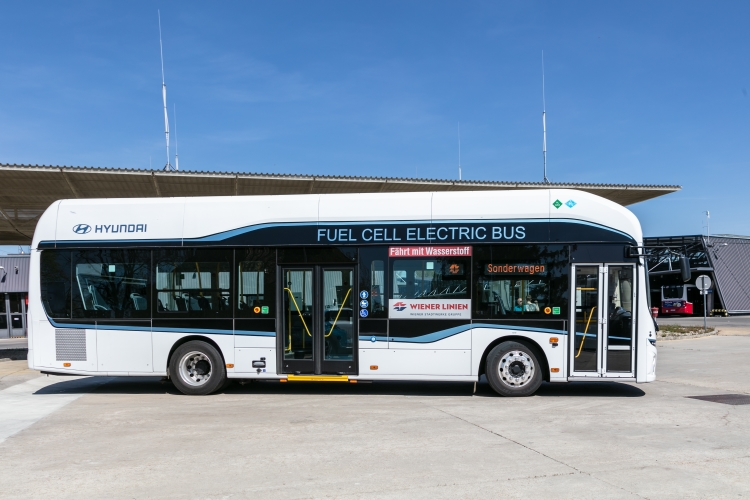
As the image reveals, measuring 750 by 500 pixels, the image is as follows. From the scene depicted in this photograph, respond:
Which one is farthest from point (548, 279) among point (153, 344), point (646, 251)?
point (153, 344)

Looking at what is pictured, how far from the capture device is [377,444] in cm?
730

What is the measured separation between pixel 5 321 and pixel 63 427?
124 ft

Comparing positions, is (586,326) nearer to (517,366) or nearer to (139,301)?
(517,366)

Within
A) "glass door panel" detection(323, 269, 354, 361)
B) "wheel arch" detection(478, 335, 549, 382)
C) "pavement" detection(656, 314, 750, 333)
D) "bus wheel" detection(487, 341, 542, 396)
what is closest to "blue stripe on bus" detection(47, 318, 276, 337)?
"glass door panel" detection(323, 269, 354, 361)

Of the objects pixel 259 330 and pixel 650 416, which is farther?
pixel 259 330

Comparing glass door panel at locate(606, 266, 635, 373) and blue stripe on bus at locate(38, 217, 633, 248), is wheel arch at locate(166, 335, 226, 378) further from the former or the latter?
glass door panel at locate(606, 266, 635, 373)

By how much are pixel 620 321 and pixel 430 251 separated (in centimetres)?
323

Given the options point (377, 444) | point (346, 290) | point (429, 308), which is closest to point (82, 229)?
point (346, 290)

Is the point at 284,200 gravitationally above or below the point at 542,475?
above

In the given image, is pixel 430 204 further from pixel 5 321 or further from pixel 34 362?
pixel 5 321

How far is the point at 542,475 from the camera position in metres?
6.01

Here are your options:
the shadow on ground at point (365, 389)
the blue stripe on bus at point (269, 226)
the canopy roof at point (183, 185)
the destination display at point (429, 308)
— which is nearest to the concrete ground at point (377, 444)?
the shadow on ground at point (365, 389)

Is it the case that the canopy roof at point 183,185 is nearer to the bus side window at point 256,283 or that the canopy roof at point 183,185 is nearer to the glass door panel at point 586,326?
the bus side window at point 256,283

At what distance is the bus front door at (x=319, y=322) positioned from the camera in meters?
10.9
